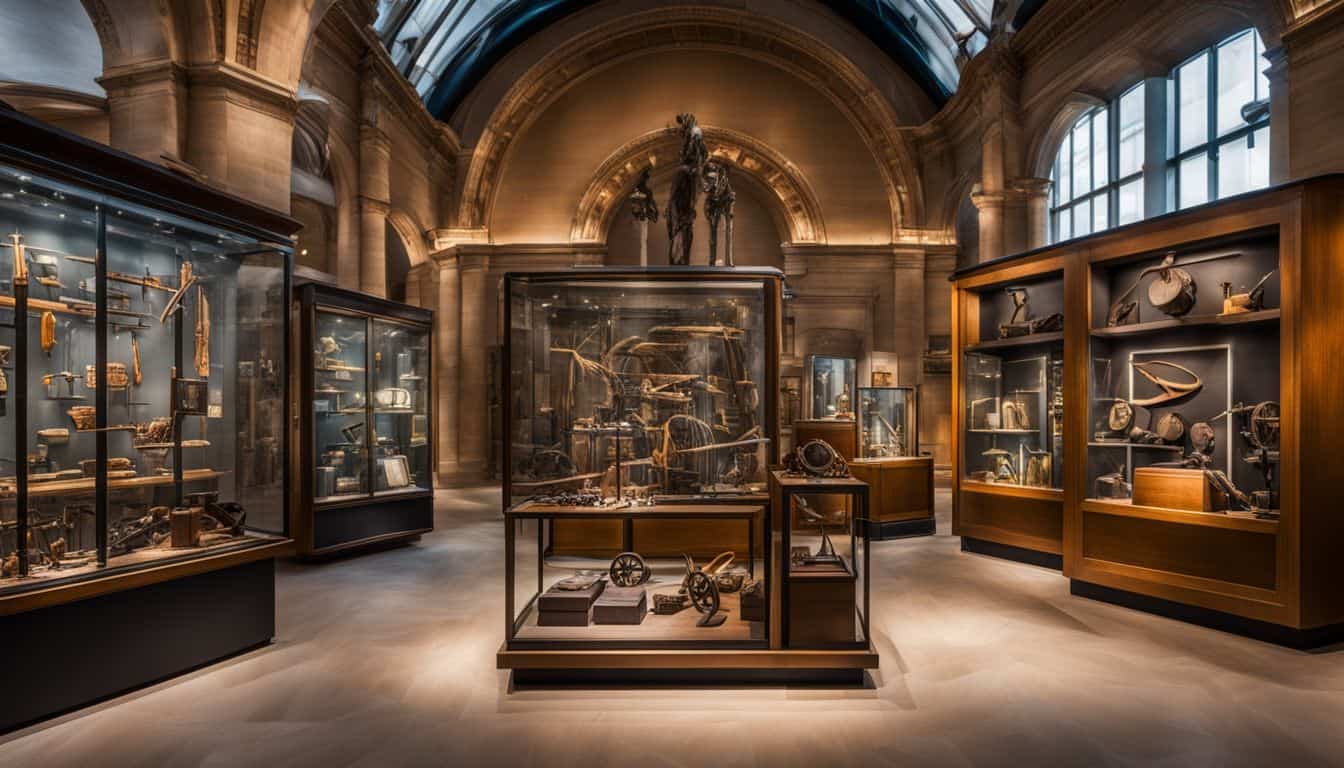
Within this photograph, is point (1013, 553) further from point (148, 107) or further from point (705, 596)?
point (148, 107)

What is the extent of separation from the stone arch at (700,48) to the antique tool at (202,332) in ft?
35.7

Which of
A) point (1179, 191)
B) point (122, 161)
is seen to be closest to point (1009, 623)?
point (122, 161)

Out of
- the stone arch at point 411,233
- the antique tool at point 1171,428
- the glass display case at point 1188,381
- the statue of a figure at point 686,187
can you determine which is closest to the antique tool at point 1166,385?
the glass display case at point 1188,381

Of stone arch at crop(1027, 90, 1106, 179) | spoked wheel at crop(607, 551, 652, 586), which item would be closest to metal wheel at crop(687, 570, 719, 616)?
spoked wheel at crop(607, 551, 652, 586)

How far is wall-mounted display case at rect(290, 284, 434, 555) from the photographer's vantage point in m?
6.94

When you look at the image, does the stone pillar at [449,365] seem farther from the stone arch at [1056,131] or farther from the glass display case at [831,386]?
the stone arch at [1056,131]

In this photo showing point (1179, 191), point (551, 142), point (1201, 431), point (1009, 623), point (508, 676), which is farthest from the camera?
point (551, 142)

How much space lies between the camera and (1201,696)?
3754mm

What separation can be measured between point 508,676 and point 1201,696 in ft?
13.8

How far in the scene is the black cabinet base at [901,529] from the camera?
8.41 metres

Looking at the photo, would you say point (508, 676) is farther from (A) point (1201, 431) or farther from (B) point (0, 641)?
(A) point (1201, 431)

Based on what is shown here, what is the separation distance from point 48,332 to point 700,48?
14.5 metres

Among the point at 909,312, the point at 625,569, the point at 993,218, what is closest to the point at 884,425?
the point at 993,218

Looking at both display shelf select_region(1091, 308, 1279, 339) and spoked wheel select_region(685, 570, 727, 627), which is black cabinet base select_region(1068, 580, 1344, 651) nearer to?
display shelf select_region(1091, 308, 1279, 339)
